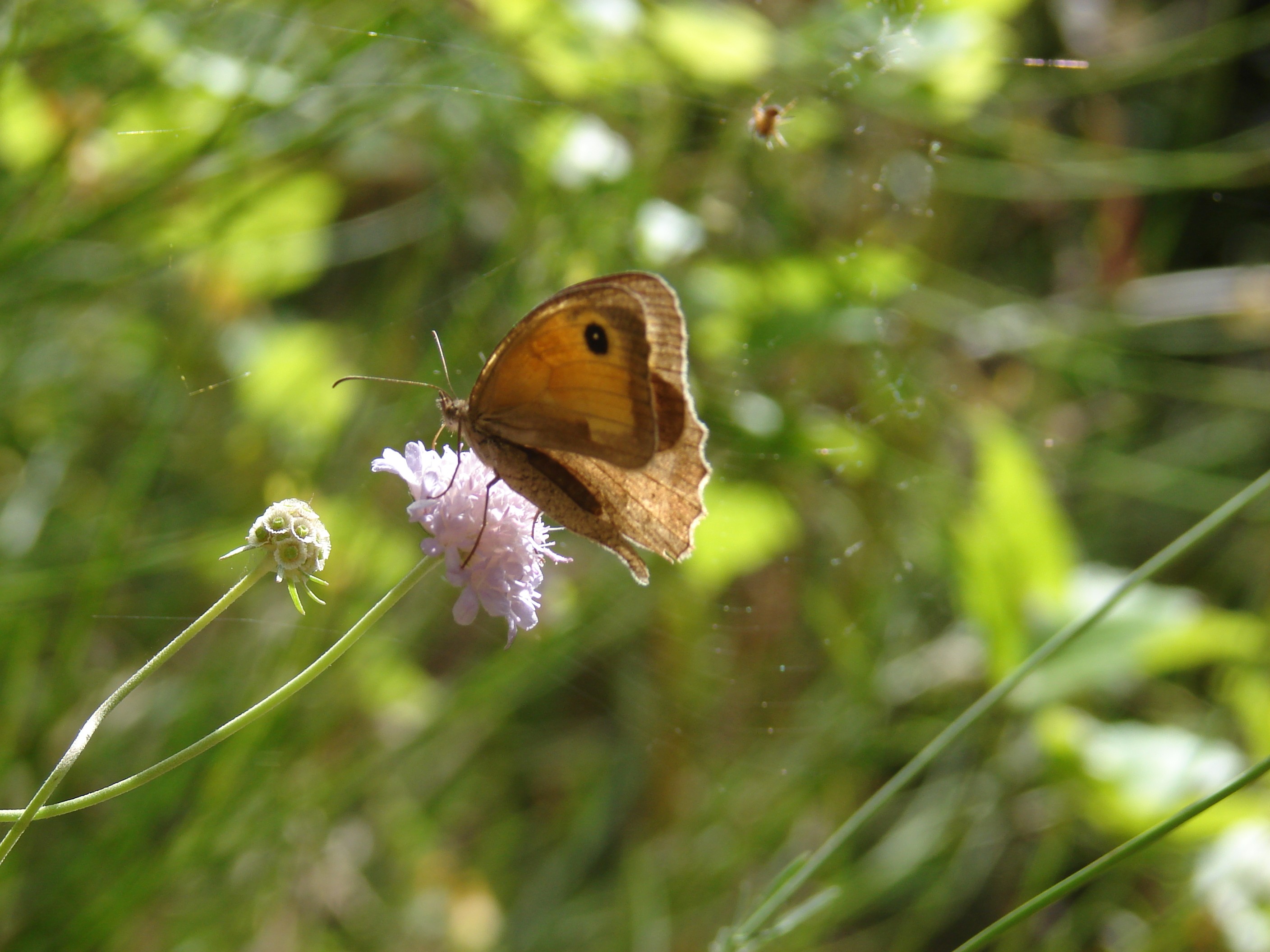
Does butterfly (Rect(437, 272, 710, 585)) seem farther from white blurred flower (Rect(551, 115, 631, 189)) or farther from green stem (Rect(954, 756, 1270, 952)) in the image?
white blurred flower (Rect(551, 115, 631, 189))

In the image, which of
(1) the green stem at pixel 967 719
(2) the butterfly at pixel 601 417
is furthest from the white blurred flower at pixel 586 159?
(1) the green stem at pixel 967 719

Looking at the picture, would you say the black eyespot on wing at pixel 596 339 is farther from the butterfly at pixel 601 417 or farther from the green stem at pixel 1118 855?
the green stem at pixel 1118 855

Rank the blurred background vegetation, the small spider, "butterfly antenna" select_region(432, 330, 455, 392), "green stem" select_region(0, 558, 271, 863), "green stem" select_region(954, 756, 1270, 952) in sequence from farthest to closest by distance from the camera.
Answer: the blurred background vegetation → the small spider → "butterfly antenna" select_region(432, 330, 455, 392) → "green stem" select_region(954, 756, 1270, 952) → "green stem" select_region(0, 558, 271, 863)

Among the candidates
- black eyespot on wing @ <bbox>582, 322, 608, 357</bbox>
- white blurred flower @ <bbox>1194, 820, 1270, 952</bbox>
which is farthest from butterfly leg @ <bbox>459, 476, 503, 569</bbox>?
white blurred flower @ <bbox>1194, 820, 1270, 952</bbox>

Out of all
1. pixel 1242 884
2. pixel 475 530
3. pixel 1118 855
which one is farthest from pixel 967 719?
pixel 1242 884

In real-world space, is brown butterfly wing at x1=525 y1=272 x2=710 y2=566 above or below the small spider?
below

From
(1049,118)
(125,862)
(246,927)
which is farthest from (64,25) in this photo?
(1049,118)

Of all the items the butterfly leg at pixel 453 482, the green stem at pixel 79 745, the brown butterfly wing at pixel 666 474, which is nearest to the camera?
the green stem at pixel 79 745
